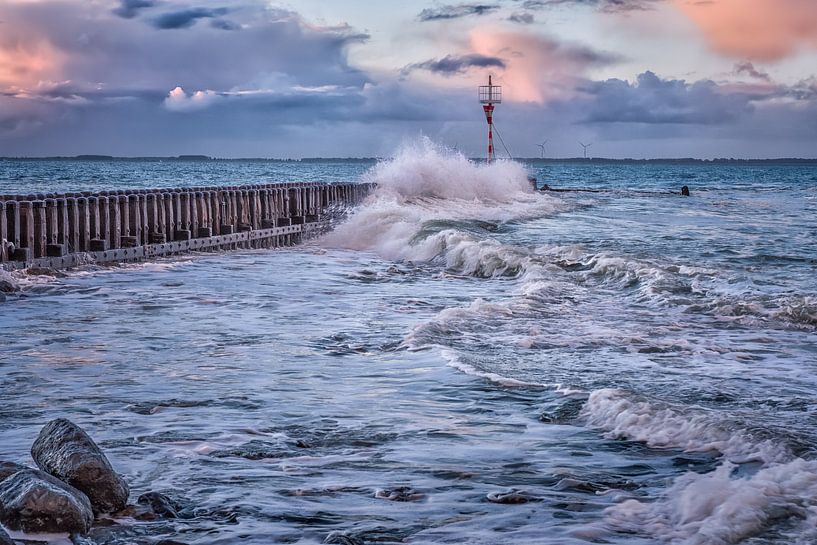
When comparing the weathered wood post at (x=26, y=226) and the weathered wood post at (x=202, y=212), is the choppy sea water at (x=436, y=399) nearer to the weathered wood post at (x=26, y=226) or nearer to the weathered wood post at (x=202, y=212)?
the weathered wood post at (x=26, y=226)

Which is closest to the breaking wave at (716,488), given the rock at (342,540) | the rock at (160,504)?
the rock at (342,540)

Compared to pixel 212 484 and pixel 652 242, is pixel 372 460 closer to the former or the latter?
pixel 212 484

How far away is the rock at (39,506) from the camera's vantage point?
14.5 feet

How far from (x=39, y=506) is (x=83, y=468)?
0.46 metres

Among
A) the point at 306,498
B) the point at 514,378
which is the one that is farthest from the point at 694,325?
the point at 306,498

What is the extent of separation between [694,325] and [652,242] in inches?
538

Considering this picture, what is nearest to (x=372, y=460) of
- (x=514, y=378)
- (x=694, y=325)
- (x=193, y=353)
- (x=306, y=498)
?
(x=306, y=498)

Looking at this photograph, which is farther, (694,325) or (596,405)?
(694,325)

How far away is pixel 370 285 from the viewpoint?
51.3ft

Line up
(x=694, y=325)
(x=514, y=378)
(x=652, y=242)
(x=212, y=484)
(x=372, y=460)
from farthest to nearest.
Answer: (x=652, y=242) < (x=694, y=325) < (x=514, y=378) < (x=372, y=460) < (x=212, y=484)

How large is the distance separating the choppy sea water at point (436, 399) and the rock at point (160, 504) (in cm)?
12

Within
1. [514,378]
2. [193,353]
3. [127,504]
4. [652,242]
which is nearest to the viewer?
[127,504]

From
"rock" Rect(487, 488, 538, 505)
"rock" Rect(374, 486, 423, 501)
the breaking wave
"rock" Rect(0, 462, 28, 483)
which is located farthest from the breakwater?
"rock" Rect(487, 488, 538, 505)

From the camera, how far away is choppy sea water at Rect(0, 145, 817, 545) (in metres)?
4.97
